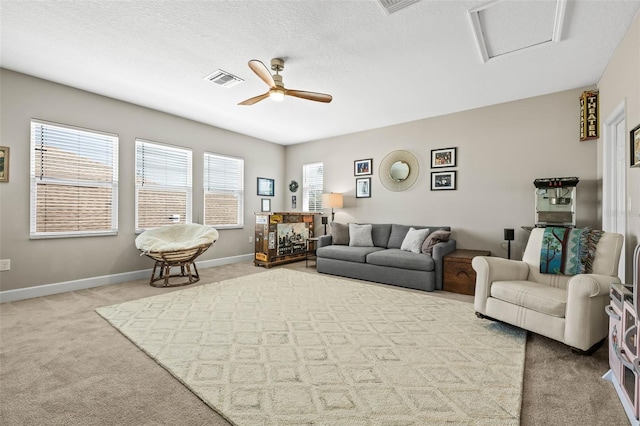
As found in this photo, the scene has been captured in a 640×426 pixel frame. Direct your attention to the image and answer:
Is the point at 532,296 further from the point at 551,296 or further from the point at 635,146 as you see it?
the point at 635,146

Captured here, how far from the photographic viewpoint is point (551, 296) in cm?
224

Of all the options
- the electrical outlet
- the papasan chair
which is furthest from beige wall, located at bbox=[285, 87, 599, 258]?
the electrical outlet

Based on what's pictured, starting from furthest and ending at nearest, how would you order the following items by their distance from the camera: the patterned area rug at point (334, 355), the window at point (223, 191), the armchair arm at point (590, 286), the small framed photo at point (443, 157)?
the window at point (223, 191)
the small framed photo at point (443, 157)
the armchair arm at point (590, 286)
the patterned area rug at point (334, 355)

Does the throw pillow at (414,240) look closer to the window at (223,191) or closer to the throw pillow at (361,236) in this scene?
the throw pillow at (361,236)

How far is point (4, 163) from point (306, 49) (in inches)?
146

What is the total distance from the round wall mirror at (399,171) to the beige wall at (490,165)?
0.26 meters

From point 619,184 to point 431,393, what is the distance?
3.32m

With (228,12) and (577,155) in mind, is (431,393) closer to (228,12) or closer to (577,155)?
(228,12)

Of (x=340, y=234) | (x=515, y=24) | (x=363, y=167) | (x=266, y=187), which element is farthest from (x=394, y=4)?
(x=266, y=187)

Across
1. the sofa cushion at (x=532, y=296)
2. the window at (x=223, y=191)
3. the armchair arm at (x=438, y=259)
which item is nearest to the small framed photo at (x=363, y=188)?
the armchair arm at (x=438, y=259)

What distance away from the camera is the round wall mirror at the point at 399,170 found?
522 cm

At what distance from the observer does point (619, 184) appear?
126 inches

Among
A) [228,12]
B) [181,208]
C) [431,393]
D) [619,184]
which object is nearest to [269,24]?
[228,12]

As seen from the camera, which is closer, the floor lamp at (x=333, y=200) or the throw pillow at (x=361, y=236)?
the throw pillow at (x=361, y=236)
